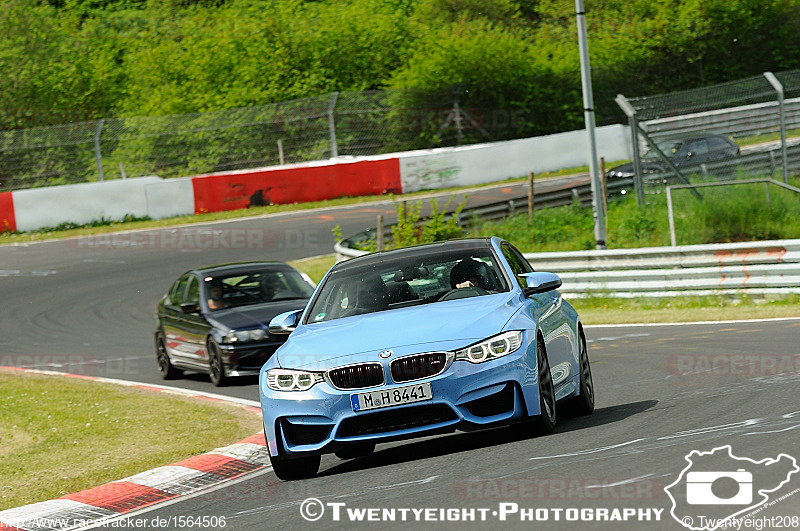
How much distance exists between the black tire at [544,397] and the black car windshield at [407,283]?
83 cm

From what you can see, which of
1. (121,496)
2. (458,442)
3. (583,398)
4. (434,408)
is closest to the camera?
(434,408)

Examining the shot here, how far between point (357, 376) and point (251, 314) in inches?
316

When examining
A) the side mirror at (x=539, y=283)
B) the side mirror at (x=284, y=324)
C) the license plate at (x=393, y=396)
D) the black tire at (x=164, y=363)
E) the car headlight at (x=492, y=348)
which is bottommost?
the black tire at (x=164, y=363)

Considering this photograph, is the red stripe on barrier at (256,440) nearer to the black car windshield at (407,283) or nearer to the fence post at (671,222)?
the black car windshield at (407,283)

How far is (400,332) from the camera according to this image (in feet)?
A: 26.4

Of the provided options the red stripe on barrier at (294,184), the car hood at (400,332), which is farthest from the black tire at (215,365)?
the red stripe on barrier at (294,184)

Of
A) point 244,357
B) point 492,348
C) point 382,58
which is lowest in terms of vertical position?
point 244,357

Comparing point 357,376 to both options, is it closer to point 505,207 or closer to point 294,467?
point 294,467

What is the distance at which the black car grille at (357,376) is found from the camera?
7809mm

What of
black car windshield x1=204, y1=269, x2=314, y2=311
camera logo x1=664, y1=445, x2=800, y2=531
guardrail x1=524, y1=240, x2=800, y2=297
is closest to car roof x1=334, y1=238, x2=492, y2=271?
camera logo x1=664, y1=445, x2=800, y2=531

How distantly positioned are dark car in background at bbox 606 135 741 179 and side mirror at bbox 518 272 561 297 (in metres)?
16.8

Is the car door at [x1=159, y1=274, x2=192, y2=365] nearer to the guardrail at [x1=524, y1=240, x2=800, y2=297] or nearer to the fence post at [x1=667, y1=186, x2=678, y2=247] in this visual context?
the guardrail at [x1=524, y1=240, x2=800, y2=297]

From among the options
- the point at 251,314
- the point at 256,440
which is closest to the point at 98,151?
the point at 251,314

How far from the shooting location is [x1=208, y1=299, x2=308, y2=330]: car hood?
1534 cm
